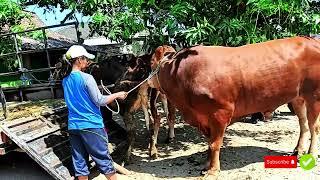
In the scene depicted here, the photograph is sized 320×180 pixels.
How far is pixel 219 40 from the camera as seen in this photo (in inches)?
247

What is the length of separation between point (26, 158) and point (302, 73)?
4723mm

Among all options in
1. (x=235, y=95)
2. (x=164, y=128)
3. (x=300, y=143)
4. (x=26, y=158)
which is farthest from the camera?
(x=164, y=128)

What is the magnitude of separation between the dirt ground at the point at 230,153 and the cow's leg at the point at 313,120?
372mm

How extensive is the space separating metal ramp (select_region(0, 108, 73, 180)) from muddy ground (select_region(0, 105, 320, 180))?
2.09 ft

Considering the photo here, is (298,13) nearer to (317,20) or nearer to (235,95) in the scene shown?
(317,20)

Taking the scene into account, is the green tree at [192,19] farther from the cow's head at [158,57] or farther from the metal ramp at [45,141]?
the metal ramp at [45,141]

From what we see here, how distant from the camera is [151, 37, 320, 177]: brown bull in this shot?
5582mm

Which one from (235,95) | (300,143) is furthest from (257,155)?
(235,95)

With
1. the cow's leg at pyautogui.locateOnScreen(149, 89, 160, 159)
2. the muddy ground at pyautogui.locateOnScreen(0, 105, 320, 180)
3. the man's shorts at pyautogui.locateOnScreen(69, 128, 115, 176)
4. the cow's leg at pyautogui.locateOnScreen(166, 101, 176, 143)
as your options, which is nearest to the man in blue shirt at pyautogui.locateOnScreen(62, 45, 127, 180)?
the man's shorts at pyautogui.locateOnScreen(69, 128, 115, 176)

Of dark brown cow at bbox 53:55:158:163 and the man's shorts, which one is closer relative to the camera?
the man's shorts

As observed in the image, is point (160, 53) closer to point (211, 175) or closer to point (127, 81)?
point (127, 81)

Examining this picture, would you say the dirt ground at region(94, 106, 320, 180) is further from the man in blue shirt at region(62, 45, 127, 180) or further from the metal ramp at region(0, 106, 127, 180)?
the man in blue shirt at region(62, 45, 127, 180)

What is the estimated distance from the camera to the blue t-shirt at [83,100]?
497 centimetres

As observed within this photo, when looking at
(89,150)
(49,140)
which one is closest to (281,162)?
(89,150)
